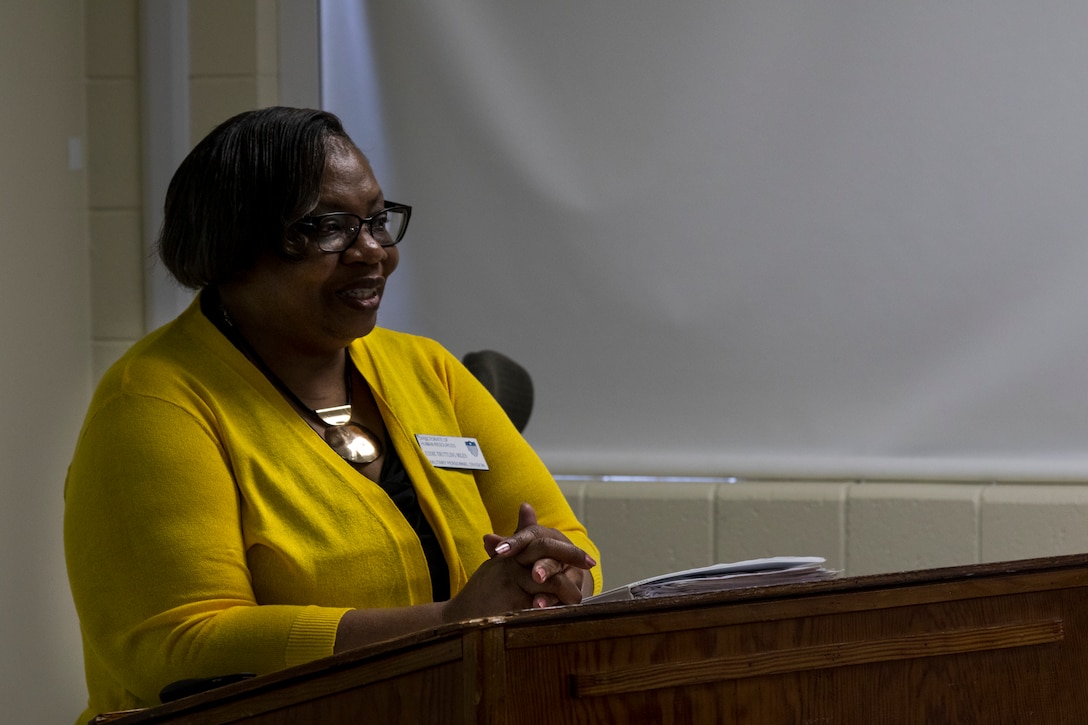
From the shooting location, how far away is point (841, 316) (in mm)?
2648

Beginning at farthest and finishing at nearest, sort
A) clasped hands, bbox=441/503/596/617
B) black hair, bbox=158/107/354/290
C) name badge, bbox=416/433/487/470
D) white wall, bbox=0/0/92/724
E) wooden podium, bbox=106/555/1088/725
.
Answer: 1. white wall, bbox=0/0/92/724
2. name badge, bbox=416/433/487/470
3. black hair, bbox=158/107/354/290
4. clasped hands, bbox=441/503/596/617
5. wooden podium, bbox=106/555/1088/725

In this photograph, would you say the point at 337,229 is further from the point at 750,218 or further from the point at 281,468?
the point at 750,218

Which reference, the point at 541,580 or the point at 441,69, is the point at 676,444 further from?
the point at 541,580

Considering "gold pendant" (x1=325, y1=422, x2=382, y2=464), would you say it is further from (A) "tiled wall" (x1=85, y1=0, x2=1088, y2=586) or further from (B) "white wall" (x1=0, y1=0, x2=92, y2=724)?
(B) "white wall" (x1=0, y1=0, x2=92, y2=724)

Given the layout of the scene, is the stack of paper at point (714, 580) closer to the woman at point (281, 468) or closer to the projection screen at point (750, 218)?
the woman at point (281, 468)

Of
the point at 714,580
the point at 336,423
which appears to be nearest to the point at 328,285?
the point at 336,423

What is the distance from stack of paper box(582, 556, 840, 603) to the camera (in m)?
1.12

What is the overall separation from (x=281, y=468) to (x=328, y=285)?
27 cm

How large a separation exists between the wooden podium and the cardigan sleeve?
0.23 m

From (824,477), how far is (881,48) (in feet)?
3.14

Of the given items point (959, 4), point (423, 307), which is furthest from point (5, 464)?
point (959, 4)

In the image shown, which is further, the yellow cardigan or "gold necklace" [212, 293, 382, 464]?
"gold necklace" [212, 293, 382, 464]

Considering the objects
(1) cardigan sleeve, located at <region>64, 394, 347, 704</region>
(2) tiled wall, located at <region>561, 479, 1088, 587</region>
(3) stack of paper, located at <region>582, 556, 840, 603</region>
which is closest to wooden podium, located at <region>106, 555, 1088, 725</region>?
(3) stack of paper, located at <region>582, 556, 840, 603</region>

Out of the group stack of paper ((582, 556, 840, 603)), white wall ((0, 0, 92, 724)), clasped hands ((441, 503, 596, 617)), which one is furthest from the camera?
white wall ((0, 0, 92, 724))
